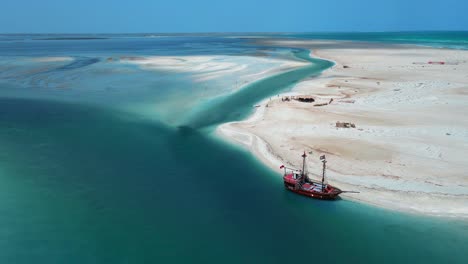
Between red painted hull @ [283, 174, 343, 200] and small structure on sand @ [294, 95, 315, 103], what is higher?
small structure on sand @ [294, 95, 315, 103]

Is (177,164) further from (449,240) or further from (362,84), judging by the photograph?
(362,84)

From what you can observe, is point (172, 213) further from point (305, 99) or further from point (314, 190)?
point (305, 99)

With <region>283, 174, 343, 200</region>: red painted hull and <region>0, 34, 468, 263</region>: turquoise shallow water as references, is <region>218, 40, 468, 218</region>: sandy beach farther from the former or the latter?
<region>0, 34, 468, 263</region>: turquoise shallow water

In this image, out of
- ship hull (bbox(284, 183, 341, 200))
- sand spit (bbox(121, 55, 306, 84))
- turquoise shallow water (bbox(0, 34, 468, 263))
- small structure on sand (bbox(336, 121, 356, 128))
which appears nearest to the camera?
turquoise shallow water (bbox(0, 34, 468, 263))

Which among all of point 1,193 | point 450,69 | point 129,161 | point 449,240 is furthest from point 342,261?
point 450,69

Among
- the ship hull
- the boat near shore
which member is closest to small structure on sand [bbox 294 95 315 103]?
the boat near shore

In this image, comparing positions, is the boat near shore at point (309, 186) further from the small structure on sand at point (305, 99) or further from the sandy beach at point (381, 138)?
the small structure on sand at point (305, 99)

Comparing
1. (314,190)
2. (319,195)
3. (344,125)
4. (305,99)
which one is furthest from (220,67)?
(319,195)
